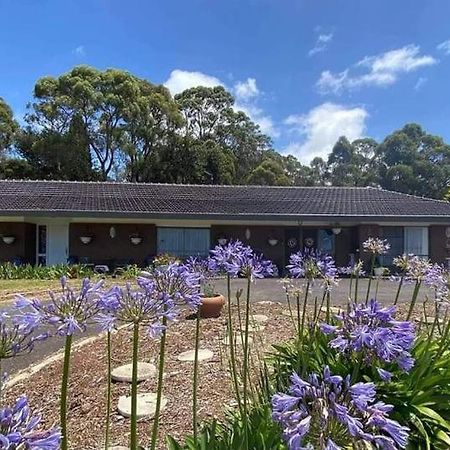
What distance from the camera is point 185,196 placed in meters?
25.2

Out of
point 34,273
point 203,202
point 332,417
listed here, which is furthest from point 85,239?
point 332,417

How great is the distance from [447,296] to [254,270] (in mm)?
1535

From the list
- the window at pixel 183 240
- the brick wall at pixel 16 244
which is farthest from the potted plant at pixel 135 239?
the brick wall at pixel 16 244

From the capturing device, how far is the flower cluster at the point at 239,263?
2699mm

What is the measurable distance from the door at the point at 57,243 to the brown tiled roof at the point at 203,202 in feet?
3.54

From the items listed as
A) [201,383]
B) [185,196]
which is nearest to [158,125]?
[185,196]

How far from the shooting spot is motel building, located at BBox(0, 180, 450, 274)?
20.9 meters

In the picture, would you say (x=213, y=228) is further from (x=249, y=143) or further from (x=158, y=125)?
(x=249, y=143)

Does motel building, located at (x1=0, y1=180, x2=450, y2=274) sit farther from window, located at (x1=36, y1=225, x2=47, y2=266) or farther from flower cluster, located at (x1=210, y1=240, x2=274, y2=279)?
flower cluster, located at (x1=210, y1=240, x2=274, y2=279)

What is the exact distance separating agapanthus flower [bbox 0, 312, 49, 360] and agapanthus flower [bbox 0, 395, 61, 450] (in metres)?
0.29

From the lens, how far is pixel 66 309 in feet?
5.42

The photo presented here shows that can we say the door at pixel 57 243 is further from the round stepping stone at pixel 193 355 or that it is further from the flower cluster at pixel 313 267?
the flower cluster at pixel 313 267

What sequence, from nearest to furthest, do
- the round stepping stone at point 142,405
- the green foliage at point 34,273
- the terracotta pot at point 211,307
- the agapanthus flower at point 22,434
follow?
1. the agapanthus flower at point 22,434
2. the round stepping stone at point 142,405
3. the terracotta pot at point 211,307
4. the green foliage at point 34,273

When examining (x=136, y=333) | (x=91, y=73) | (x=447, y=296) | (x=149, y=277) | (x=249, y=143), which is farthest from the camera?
(x=249, y=143)
